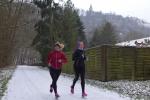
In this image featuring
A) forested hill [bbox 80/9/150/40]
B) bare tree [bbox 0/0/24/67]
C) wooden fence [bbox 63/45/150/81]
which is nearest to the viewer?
wooden fence [bbox 63/45/150/81]

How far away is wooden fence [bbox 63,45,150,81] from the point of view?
22.8 m

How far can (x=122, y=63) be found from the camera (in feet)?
75.8

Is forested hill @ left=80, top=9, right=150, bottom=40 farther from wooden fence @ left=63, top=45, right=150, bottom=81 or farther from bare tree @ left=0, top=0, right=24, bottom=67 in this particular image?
wooden fence @ left=63, top=45, right=150, bottom=81

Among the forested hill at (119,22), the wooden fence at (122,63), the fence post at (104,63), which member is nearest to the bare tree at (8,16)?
the fence post at (104,63)

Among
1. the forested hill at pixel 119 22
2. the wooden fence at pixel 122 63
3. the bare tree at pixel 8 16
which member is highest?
the forested hill at pixel 119 22

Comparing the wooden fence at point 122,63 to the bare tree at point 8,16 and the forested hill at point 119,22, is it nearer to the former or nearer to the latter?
the bare tree at point 8,16

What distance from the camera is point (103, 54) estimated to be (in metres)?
22.8

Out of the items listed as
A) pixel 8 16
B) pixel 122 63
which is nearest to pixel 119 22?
pixel 8 16

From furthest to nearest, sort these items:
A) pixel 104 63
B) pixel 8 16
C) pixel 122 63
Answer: pixel 8 16 < pixel 122 63 < pixel 104 63

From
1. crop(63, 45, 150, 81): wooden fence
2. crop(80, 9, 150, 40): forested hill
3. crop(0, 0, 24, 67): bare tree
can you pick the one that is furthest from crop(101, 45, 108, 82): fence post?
crop(80, 9, 150, 40): forested hill

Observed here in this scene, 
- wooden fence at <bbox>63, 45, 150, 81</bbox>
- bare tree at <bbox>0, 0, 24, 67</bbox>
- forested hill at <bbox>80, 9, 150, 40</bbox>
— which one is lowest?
wooden fence at <bbox>63, 45, 150, 81</bbox>

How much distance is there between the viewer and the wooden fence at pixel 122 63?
22.8 m

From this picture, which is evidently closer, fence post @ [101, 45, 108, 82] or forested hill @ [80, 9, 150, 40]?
fence post @ [101, 45, 108, 82]

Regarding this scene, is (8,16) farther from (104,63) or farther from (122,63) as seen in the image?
(122,63)
